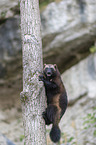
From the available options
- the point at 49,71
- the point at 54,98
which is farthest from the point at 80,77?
the point at 49,71

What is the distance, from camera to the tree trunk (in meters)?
4.27

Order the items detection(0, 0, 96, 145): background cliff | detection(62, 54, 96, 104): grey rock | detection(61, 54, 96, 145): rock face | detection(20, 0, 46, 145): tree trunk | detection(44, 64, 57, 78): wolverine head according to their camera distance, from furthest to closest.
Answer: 1. detection(62, 54, 96, 104): grey rock
2. detection(61, 54, 96, 145): rock face
3. detection(0, 0, 96, 145): background cliff
4. detection(44, 64, 57, 78): wolverine head
5. detection(20, 0, 46, 145): tree trunk

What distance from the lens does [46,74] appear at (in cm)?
458

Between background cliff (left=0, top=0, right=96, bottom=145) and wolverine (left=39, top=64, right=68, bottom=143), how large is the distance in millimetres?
2811

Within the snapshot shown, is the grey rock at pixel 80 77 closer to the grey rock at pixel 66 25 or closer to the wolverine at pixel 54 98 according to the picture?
the grey rock at pixel 66 25

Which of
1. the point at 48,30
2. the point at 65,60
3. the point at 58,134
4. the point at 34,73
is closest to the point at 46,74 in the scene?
the point at 34,73

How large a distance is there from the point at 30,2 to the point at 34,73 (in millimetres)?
1558

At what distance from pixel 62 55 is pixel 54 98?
5297mm

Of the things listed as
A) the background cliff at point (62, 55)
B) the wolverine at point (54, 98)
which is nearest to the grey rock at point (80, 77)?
the background cliff at point (62, 55)

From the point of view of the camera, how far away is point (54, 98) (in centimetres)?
487

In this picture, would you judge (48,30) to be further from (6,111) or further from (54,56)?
(6,111)

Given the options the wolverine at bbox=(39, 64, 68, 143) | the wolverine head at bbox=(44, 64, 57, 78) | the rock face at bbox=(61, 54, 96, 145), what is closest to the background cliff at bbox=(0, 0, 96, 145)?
the rock face at bbox=(61, 54, 96, 145)

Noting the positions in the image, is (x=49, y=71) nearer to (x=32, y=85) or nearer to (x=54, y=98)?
(x=32, y=85)

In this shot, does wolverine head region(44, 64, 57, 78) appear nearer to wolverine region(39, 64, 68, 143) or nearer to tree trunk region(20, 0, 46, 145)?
wolverine region(39, 64, 68, 143)
